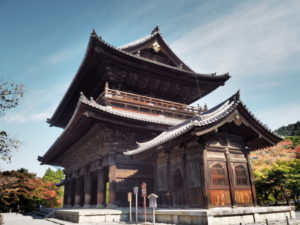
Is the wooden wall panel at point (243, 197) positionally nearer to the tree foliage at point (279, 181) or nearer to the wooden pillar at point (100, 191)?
the tree foliage at point (279, 181)

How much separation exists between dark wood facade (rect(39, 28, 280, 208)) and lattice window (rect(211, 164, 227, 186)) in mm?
42

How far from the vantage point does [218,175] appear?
10289 mm

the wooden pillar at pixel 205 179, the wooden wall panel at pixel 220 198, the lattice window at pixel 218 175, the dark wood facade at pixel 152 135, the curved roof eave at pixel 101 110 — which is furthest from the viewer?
the curved roof eave at pixel 101 110

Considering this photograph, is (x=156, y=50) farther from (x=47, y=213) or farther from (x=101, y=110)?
(x=47, y=213)

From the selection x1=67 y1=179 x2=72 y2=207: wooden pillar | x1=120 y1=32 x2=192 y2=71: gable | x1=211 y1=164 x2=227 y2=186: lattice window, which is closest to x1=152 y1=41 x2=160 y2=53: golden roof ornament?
x1=120 y1=32 x2=192 y2=71: gable

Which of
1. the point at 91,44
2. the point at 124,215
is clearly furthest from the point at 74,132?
the point at 124,215

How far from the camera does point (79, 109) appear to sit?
1366 cm

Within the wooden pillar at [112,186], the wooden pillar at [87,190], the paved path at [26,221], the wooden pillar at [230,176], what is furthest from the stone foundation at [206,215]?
the wooden pillar at [87,190]

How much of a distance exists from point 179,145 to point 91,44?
932 cm

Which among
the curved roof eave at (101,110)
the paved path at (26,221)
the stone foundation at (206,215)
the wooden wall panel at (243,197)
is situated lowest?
the paved path at (26,221)

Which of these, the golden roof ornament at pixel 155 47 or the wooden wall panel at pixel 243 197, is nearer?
the wooden wall panel at pixel 243 197

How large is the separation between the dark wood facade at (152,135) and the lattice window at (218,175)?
1.7 inches

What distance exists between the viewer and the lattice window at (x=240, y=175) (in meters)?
10.8

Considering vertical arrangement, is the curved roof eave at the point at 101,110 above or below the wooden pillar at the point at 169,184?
above
